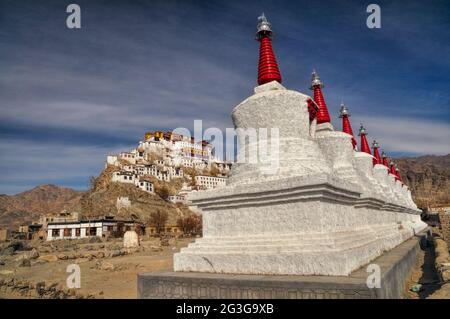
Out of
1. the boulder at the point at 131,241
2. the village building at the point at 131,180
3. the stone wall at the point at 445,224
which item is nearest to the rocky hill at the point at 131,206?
the village building at the point at 131,180

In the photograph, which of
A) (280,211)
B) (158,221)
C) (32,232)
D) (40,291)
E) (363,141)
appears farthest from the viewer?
(32,232)

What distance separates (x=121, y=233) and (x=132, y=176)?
2853 centimetres

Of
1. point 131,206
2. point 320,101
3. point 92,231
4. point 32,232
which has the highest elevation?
point 320,101

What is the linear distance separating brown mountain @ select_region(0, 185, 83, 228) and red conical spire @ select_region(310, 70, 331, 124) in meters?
125

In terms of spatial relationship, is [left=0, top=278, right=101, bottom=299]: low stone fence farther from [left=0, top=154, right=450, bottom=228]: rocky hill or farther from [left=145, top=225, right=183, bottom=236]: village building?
[left=0, top=154, right=450, bottom=228]: rocky hill

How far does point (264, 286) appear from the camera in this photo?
18.0ft

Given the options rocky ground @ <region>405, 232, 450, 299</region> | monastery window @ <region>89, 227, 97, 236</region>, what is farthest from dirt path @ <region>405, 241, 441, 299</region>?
monastery window @ <region>89, 227, 97, 236</region>

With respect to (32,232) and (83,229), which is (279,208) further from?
(32,232)

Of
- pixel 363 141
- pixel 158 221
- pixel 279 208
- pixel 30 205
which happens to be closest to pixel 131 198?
pixel 158 221

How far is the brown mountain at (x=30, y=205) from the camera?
13388 centimetres

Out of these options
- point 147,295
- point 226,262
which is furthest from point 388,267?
point 147,295

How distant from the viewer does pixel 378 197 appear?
10.9 meters

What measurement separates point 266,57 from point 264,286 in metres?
5.73
